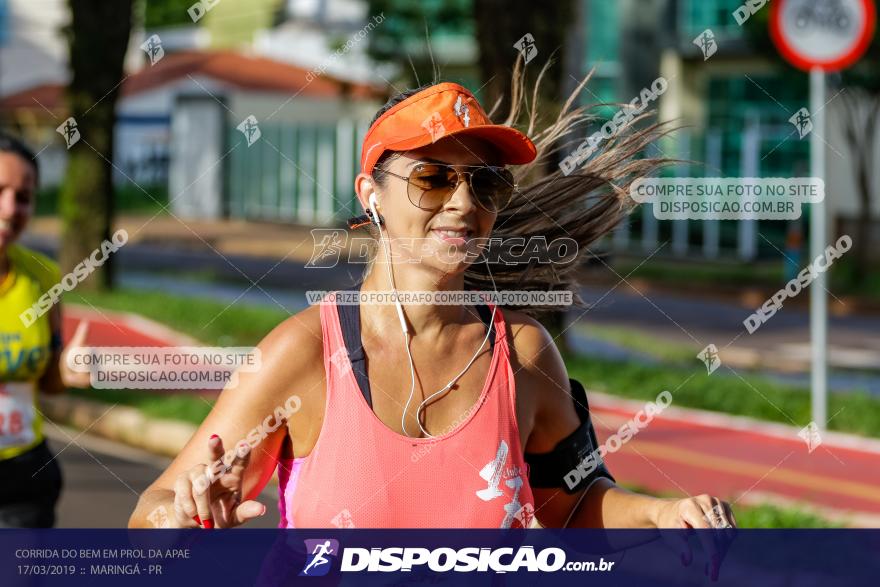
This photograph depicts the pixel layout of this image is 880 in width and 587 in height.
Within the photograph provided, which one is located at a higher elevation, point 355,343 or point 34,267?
point 34,267

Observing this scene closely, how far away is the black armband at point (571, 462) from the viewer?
309 cm

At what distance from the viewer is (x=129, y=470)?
29.0 ft

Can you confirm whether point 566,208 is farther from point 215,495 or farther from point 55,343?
point 55,343

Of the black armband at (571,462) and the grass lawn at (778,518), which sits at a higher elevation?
the black armband at (571,462)

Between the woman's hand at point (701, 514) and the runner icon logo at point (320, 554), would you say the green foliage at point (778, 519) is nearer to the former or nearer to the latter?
the woman's hand at point (701, 514)

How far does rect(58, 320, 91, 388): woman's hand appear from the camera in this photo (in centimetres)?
436

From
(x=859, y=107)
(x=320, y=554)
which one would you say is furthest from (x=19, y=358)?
(x=859, y=107)

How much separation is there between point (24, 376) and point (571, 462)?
2.11 meters

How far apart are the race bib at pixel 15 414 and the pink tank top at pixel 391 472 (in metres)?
1.92

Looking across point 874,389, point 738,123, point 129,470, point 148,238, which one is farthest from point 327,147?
point 129,470

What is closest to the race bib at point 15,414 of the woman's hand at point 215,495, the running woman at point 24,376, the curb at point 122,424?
the running woman at point 24,376

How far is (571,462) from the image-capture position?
3109 mm

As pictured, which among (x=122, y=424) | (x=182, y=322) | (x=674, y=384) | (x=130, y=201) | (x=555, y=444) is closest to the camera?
(x=555, y=444)

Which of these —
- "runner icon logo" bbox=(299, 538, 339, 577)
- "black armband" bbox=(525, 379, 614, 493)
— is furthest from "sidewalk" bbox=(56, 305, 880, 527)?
"runner icon logo" bbox=(299, 538, 339, 577)
